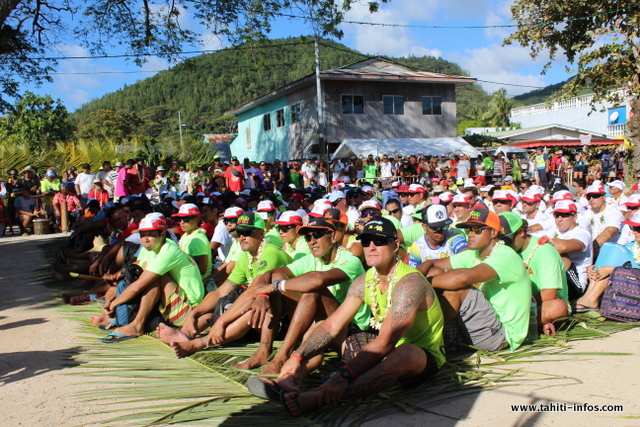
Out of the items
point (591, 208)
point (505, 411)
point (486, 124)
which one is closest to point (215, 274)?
point (505, 411)

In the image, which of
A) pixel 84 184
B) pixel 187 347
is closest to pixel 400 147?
pixel 84 184

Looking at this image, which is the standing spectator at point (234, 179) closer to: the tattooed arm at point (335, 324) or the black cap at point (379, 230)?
the tattooed arm at point (335, 324)

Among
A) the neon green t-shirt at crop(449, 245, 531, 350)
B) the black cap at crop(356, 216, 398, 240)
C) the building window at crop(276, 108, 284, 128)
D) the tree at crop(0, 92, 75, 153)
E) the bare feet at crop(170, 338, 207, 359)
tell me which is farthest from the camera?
the tree at crop(0, 92, 75, 153)

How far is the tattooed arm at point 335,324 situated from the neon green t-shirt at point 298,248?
167 cm

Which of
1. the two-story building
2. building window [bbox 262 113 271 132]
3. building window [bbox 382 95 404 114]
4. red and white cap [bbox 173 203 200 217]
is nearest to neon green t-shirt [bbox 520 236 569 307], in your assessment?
red and white cap [bbox 173 203 200 217]

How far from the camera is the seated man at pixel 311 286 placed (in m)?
4.27

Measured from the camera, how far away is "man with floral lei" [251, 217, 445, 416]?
11.8 ft

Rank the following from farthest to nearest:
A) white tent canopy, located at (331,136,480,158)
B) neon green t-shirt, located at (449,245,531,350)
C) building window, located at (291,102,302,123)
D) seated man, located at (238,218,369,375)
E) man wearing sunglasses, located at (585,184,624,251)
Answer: building window, located at (291,102,302,123)
white tent canopy, located at (331,136,480,158)
man wearing sunglasses, located at (585,184,624,251)
neon green t-shirt, located at (449,245,531,350)
seated man, located at (238,218,369,375)

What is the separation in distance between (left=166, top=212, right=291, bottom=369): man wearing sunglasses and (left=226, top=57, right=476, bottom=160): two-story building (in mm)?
22664

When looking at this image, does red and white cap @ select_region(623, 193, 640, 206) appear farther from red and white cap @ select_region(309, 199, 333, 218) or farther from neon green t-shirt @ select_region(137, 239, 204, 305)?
neon green t-shirt @ select_region(137, 239, 204, 305)

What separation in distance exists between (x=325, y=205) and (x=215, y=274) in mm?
1702

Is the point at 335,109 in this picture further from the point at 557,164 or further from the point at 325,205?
the point at 325,205

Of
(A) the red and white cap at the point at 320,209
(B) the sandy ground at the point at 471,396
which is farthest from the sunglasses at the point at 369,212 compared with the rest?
(B) the sandy ground at the point at 471,396

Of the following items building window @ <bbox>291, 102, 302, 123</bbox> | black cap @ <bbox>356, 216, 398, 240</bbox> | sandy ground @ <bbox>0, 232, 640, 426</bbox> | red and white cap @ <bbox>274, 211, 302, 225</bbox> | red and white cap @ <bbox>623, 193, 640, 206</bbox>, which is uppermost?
building window @ <bbox>291, 102, 302, 123</bbox>
